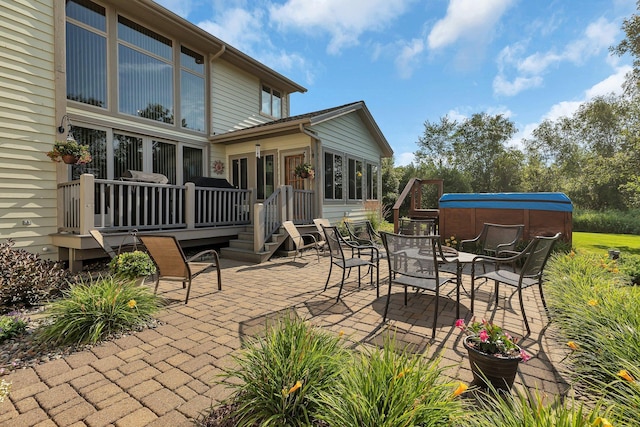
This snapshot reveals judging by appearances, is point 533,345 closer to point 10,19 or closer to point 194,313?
point 194,313

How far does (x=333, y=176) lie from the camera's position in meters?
10.3

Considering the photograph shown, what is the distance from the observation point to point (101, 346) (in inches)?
111

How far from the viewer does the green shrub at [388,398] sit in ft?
4.70

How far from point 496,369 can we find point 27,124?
8313 mm

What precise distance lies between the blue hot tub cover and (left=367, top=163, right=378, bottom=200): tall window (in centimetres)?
465

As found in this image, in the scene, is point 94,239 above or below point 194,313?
above

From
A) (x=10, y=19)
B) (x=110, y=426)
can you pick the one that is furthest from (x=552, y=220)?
(x=10, y=19)

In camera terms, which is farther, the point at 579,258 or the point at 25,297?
the point at 579,258

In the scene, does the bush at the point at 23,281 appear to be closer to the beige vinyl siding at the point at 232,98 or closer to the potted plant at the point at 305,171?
the potted plant at the point at 305,171

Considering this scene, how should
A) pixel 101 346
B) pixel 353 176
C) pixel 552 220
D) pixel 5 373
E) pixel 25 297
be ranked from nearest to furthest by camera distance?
1. pixel 5 373
2. pixel 101 346
3. pixel 25 297
4. pixel 552 220
5. pixel 353 176

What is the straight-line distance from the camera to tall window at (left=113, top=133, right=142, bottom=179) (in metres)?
7.65

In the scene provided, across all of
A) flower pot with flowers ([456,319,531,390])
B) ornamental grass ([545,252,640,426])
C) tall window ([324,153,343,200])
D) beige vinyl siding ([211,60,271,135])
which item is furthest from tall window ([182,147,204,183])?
ornamental grass ([545,252,640,426])

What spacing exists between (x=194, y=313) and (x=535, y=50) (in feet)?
51.2

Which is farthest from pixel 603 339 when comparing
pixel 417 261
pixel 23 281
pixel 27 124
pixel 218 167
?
pixel 218 167
